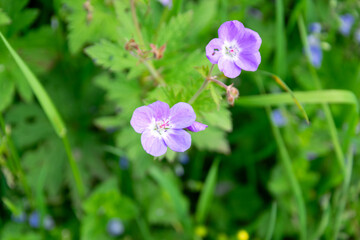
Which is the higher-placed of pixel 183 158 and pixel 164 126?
pixel 164 126

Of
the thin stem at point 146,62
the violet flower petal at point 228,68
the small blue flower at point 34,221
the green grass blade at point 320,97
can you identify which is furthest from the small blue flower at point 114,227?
the violet flower petal at point 228,68

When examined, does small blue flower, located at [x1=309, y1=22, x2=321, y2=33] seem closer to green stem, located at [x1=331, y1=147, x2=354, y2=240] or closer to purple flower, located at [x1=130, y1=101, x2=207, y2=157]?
green stem, located at [x1=331, y1=147, x2=354, y2=240]

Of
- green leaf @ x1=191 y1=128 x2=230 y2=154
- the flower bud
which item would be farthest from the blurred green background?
the flower bud

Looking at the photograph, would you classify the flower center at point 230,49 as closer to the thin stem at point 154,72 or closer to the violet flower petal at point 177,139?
the violet flower petal at point 177,139

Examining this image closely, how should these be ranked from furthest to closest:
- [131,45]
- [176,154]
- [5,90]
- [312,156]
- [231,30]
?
[312,156] → [176,154] → [5,90] → [131,45] → [231,30]

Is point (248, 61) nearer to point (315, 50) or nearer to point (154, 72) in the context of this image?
point (154, 72)

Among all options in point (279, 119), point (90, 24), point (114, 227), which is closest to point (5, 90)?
point (90, 24)

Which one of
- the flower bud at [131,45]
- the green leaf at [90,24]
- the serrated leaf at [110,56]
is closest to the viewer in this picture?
the flower bud at [131,45]
